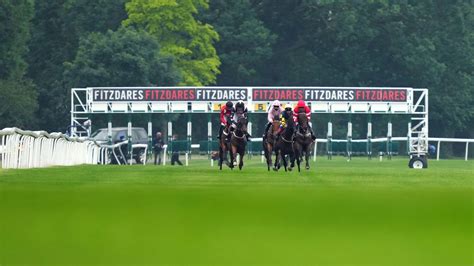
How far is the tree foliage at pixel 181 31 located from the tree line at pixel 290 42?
75mm

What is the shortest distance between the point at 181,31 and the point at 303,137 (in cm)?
5056

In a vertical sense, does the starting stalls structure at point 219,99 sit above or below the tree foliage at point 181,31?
below

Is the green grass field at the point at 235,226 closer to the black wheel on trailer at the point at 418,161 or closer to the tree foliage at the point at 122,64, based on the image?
the black wheel on trailer at the point at 418,161

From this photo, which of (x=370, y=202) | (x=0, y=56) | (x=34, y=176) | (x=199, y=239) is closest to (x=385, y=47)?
(x=0, y=56)

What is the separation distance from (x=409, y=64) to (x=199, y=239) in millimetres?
77640

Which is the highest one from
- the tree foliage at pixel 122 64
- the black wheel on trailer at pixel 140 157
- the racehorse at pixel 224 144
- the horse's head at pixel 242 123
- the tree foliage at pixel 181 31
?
the tree foliage at pixel 181 31

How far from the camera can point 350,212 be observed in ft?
52.1

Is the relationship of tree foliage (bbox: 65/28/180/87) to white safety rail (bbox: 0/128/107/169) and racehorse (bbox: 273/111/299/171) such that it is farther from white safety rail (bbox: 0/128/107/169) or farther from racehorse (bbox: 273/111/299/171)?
racehorse (bbox: 273/111/299/171)

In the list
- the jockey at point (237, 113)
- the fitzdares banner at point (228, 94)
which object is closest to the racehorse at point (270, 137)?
the jockey at point (237, 113)

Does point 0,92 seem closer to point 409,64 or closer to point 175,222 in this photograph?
point 409,64

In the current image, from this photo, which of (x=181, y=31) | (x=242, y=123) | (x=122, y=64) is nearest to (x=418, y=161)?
(x=242, y=123)

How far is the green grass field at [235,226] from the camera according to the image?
10.8 m

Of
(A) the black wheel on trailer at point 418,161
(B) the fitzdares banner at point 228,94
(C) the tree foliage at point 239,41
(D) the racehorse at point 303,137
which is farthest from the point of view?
(C) the tree foliage at point 239,41

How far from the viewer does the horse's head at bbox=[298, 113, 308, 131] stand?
37250 millimetres
